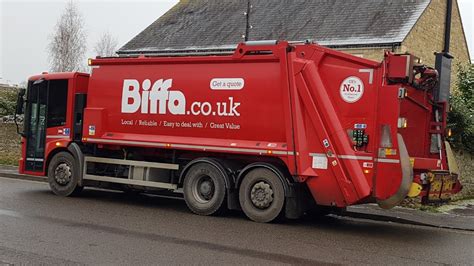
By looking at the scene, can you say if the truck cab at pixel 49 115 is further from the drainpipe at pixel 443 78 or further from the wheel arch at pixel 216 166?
the drainpipe at pixel 443 78

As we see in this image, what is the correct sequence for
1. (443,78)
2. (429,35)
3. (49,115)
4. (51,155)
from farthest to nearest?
(429,35)
(49,115)
(51,155)
(443,78)

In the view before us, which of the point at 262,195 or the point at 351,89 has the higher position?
the point at 351,89

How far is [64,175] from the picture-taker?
11.5 metres

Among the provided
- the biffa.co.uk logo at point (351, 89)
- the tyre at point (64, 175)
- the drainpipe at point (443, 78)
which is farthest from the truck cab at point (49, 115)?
the drainpipe at point (443, 78)

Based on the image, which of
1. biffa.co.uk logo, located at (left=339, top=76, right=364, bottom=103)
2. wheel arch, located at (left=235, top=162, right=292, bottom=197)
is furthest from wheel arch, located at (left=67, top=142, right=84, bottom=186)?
biffa.co.uk logo, located at (left=339, top=76, right=364, bottom=103)

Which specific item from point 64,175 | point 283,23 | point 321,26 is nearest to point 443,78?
point 64,175

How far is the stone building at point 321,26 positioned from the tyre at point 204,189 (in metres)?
11.5

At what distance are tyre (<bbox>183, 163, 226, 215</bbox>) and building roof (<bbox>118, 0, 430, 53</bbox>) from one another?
13.7 metres

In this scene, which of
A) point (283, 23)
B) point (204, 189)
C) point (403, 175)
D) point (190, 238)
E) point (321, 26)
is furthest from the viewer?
point (283, 23)

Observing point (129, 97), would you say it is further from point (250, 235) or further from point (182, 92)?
point (250, 235)

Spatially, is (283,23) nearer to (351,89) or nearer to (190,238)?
(351,89)

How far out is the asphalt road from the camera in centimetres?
656

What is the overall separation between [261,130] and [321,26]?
16209 mm

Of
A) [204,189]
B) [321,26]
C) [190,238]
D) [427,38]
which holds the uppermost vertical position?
[321,26]
